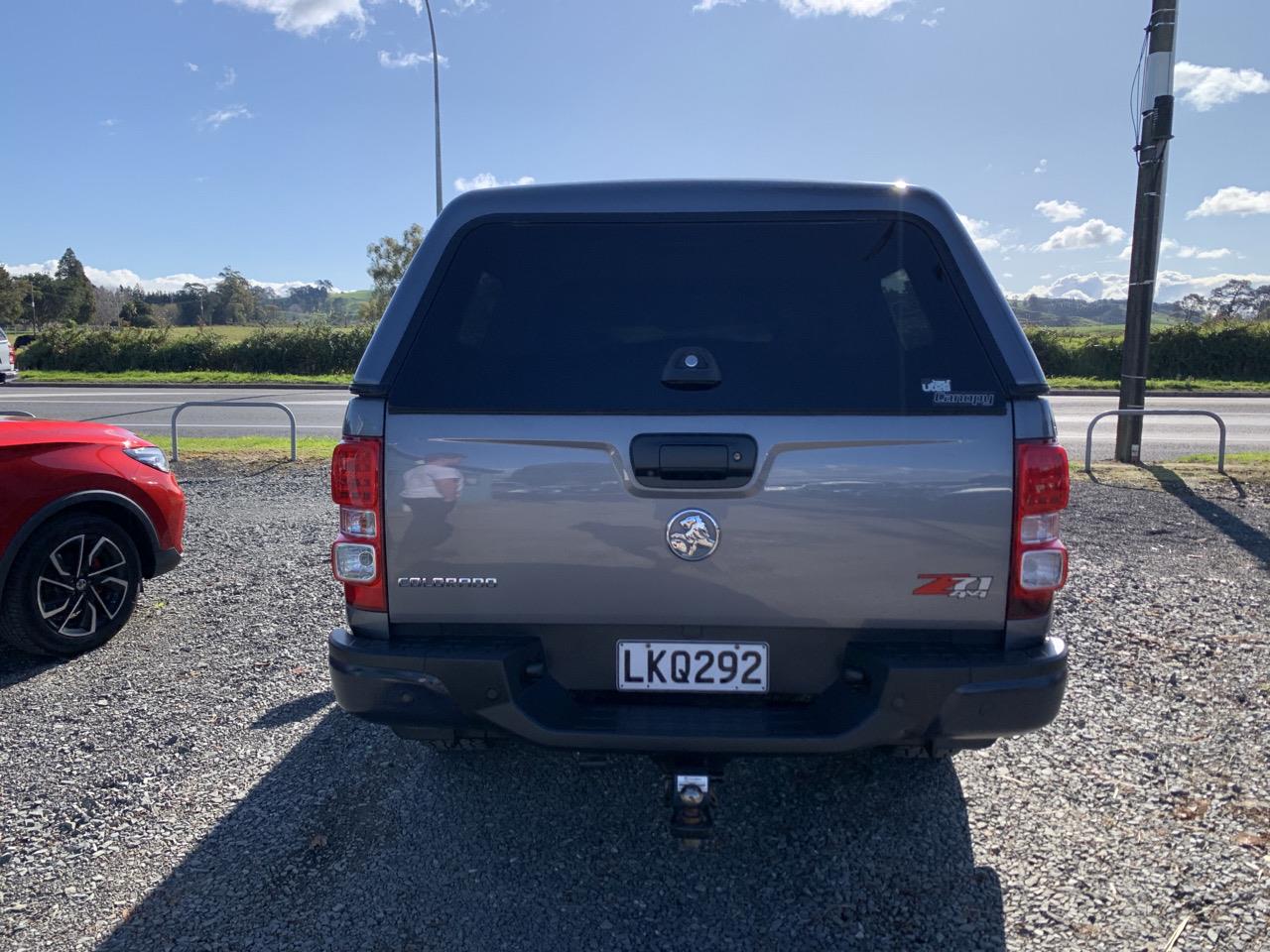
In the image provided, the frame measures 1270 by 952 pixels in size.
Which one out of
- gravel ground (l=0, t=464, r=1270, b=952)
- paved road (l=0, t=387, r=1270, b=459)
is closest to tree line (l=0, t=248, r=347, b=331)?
paved road (l=0, t=387, r=1270, b=459)

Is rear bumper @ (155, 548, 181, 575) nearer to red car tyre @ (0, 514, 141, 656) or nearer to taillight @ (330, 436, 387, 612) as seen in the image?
red car tyre @ (0, 514, 141, 656)

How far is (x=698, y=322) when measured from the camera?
2684mm

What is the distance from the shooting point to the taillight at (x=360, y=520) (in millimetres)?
2588

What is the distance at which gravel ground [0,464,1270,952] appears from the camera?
8.64ft

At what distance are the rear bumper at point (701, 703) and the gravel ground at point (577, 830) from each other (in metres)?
0.56

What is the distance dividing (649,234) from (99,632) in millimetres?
3939

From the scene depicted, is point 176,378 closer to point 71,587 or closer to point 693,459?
point 71,587

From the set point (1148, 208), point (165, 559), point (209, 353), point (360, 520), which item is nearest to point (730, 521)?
point (360, 520)

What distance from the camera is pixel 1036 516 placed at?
2.51m

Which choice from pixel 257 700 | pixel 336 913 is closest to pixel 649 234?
pixel 336 913

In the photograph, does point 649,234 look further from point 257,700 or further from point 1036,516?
point 257,700

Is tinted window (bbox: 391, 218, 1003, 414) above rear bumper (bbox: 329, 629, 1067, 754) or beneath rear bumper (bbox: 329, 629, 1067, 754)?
above

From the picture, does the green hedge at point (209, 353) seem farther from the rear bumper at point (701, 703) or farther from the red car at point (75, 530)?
the rear bumper at point (701, 703)

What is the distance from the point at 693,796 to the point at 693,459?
0.96 m
